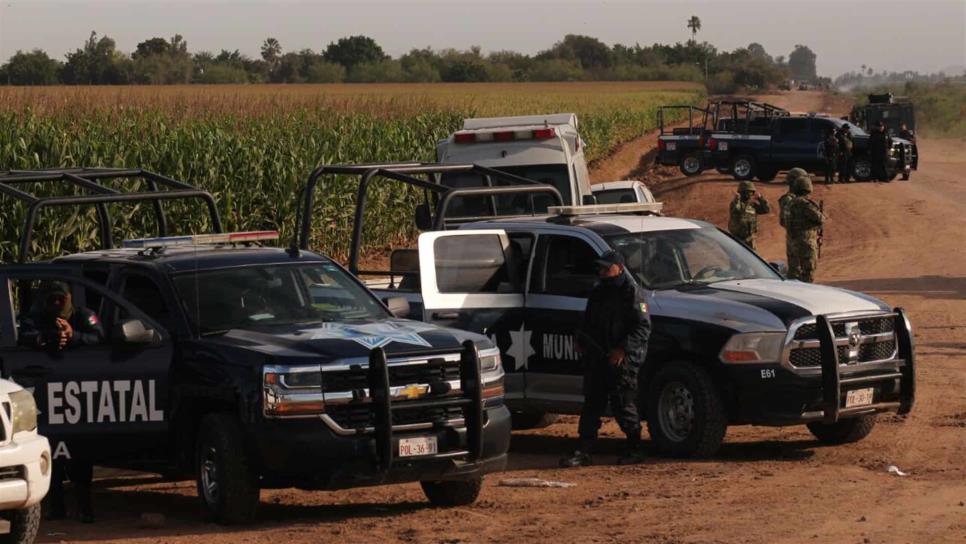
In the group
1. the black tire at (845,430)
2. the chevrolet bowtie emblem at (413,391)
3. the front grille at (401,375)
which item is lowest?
the black tire at (845,430)

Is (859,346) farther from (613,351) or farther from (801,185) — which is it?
(801,185)

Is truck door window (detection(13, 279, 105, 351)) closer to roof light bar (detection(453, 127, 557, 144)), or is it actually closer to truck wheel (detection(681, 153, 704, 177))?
roof light bar (detection(453, 127, 557, 144))

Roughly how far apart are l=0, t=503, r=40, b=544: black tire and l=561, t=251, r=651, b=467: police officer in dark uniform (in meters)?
4.31

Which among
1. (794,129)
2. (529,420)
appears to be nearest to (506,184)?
(529,420)

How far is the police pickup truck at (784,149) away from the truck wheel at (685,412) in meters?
32.8

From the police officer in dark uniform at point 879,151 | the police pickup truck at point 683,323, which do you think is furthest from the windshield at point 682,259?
the police officer in dark uniform at point 879,151

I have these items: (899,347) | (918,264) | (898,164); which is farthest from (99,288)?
(898,164)

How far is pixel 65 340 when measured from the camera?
426 inches

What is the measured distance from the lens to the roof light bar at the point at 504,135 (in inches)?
829

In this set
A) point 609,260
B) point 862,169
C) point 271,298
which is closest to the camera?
point 271,298

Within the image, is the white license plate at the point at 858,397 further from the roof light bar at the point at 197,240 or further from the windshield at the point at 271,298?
the roof light bar at the point at 197,240

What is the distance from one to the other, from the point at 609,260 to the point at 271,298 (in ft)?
8.27

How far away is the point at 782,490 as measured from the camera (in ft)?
36.5

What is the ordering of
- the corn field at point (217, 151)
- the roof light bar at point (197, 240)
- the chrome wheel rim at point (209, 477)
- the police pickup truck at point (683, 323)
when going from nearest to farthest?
the chrome wheel rim at point (209, 477) < the roof light bar at point (197, 240) < the police pickup truck at point (683, 323) < the corn field at point (217, 151)
